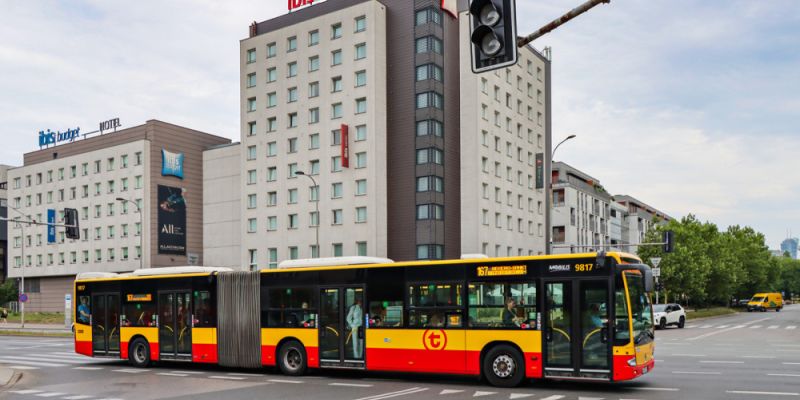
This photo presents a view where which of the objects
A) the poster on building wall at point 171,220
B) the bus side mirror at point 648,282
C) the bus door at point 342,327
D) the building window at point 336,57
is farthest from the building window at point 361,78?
the bus side mirror at point 648,282

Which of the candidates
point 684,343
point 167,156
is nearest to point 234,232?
point 167,156

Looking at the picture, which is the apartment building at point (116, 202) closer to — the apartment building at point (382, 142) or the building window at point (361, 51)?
the apartment building at point (382, 142)

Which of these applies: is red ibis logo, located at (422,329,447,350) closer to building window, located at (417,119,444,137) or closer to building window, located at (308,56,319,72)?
building window, located at (417,119,444,137)

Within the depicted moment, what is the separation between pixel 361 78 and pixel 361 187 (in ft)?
29.9

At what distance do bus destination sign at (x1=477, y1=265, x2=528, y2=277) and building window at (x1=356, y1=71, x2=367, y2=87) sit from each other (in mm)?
47133

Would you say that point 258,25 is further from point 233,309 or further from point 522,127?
point 233,309

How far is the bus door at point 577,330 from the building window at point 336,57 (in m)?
50.8

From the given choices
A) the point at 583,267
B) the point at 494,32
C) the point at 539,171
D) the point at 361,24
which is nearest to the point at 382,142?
the point at 361,24

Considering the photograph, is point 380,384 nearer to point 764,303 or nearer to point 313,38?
point 313,38

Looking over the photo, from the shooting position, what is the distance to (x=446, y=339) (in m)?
16.8

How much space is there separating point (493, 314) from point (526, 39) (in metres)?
10.2

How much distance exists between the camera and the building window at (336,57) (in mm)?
64000

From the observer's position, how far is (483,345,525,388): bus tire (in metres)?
15.8

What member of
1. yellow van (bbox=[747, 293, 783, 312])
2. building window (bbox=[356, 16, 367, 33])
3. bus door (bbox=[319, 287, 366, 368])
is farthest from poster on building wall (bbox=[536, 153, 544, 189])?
bus door (bbox=[319, 287, 366, 368])
